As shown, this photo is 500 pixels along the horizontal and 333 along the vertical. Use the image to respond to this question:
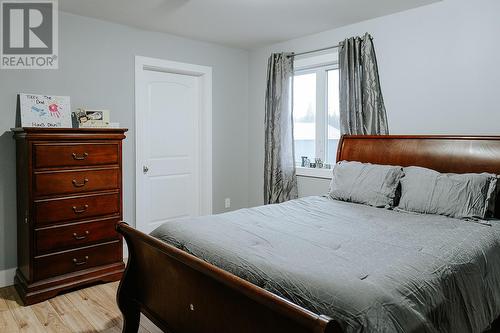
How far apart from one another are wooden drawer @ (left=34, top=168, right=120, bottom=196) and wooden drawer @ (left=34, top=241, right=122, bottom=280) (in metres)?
0.50

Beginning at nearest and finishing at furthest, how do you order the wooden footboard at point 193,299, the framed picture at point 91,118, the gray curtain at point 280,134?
the wooden footboard at point 193,299 < the framed picture at point 91,118 < the gray curtain at point 280,134

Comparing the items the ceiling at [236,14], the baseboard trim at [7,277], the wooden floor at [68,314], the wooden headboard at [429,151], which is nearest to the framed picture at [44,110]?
the ceiling at [236,14]

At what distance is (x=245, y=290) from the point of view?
133 cm

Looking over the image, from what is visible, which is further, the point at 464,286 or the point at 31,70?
the point at 31,70

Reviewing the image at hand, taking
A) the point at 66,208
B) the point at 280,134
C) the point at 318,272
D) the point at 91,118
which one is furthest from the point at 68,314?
the point at 280,134

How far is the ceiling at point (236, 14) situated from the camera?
10.3 ft

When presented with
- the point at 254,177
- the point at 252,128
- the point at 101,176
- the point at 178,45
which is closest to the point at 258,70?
the point at 252,128

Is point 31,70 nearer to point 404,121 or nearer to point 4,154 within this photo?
point 4,154

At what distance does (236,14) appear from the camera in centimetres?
342

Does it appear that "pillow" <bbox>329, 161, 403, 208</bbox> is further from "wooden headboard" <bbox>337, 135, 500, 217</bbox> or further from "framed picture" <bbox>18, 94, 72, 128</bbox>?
"framed picture" <bbox>18, 94, 72, 128</bbox>

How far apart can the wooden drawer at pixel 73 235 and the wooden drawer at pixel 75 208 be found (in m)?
0.07

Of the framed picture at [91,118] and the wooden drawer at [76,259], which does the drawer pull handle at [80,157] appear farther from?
the wooden drawer at [76,259]

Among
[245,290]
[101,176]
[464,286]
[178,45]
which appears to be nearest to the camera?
[245,290]

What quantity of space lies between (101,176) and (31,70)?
3.71ft
